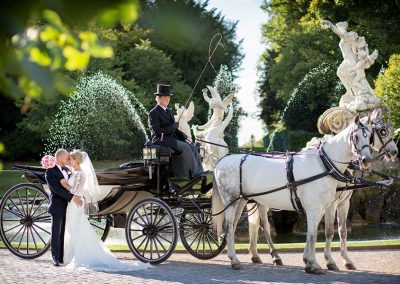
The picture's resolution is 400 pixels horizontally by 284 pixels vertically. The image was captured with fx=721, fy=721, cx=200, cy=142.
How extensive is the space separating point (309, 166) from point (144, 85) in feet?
109

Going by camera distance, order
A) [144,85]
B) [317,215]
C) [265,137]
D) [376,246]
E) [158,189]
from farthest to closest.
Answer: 1. [265,137]
2. [144,85]
3. [376,246]
4. [158,189]
5. [317,215]

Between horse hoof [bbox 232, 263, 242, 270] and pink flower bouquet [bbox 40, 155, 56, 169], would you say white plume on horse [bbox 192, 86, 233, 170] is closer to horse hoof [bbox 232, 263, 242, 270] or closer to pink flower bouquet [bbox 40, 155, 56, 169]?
pink flower bouquet [bbox 40, 155, 56, 169]

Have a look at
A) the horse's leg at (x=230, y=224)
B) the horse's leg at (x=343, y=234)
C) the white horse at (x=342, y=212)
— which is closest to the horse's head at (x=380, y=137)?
the white horse at (x=342, y=212)

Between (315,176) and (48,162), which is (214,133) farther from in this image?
(315,176)

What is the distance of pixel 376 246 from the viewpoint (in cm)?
1101

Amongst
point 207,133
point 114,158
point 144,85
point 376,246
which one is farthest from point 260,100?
point 376,246

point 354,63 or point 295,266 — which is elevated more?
point 354,63

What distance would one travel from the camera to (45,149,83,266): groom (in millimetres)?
9484

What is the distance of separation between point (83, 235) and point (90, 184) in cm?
75

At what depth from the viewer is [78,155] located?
32.0 feet

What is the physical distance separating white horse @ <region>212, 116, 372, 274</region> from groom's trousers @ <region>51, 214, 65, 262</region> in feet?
6.73

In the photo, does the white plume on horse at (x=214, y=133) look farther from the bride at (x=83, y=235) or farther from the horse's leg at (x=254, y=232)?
the bride at (x=83, y=235)

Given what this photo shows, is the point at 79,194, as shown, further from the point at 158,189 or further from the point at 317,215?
the point at 317,215

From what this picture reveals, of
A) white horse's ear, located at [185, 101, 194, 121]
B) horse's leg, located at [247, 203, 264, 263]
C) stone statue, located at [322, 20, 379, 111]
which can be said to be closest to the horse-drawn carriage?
horse's leg, located at [247, 203, 264, 263]
